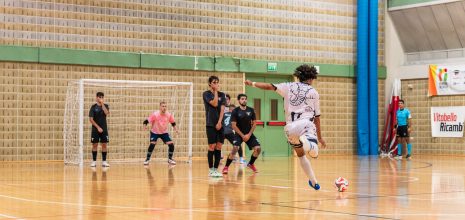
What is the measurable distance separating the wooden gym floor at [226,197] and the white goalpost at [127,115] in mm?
5824

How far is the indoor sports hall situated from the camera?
10.0m

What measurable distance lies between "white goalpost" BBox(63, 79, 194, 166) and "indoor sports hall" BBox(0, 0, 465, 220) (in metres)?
0.05

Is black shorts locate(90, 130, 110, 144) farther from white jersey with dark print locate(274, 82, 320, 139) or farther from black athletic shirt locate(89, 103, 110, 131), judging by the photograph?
white jersey with dark print locate(274, 82, 320, 139)

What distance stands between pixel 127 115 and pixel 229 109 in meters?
3.56

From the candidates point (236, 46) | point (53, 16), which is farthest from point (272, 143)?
point (53, 16)

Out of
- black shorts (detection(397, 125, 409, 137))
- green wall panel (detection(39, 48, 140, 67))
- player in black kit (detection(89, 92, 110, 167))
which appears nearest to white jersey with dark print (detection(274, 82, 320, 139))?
player in black kit (detection(89, 92, 110, 167))

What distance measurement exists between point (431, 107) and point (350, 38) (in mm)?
4087

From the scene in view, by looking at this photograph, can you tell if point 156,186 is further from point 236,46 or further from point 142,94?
point 236,46

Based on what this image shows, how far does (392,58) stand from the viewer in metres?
28.2

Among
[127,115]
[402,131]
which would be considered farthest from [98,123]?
[402,131]

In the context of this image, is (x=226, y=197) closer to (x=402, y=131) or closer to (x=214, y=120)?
(x=214, y=120)

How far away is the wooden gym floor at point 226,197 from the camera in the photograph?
25.9 ft

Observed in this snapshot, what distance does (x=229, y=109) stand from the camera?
20.6 metres

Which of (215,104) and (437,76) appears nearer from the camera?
(215,104)
